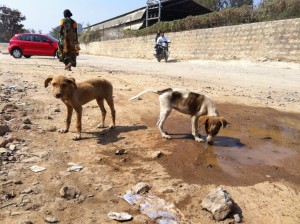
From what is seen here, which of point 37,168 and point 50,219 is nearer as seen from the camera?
point 50,219

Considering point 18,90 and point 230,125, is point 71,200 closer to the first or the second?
point 230,125

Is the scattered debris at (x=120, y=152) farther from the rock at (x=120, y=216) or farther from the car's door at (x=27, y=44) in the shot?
the car's door at (x=27, y=44)

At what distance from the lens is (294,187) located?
447cm

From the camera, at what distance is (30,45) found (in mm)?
24609

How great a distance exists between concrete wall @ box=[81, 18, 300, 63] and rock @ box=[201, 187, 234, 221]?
15.5 metres

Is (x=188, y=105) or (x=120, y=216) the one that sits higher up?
(x=188, y=105)

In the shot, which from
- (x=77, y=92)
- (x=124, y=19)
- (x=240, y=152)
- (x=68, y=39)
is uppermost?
(x=124, y=19)

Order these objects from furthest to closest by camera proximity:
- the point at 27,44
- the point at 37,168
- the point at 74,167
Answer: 1. the point at 27,44
2. the point at 74,167
3. the point at 37,168

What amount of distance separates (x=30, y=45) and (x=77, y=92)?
20.2 metres

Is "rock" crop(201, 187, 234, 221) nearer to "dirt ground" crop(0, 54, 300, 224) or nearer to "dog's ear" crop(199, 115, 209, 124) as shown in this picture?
"dirt ground" crop(0, 54, 300, 224)

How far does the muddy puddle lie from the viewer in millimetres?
4793

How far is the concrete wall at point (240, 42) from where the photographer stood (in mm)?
18234

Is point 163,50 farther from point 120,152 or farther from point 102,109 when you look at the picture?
point 120,152

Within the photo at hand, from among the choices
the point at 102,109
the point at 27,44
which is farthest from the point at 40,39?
the point at 102,109
